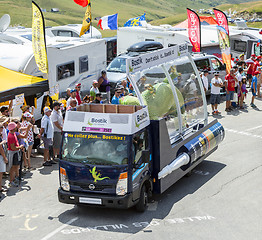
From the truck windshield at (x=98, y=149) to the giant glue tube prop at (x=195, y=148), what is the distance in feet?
4.43

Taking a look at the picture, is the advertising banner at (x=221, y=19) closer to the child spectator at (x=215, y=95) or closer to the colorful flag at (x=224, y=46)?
the colorful flag at (x=224, y=46)

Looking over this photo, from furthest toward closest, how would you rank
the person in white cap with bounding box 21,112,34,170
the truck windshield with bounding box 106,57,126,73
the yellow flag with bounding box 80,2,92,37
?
the yellow flag with bounding box 80,2,92,37
the truck windshield with bounding box 106,57,126,73
the person in white cap with bounding box 21,112,34,170

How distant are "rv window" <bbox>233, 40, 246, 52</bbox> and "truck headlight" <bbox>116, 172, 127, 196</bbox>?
20987 millimetres

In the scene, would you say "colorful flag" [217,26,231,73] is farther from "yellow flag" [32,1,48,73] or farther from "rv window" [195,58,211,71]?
"yellow flag" [32,1,48,73]

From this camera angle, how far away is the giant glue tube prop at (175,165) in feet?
34.6

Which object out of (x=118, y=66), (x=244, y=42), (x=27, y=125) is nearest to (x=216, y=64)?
(x=118, y=66)

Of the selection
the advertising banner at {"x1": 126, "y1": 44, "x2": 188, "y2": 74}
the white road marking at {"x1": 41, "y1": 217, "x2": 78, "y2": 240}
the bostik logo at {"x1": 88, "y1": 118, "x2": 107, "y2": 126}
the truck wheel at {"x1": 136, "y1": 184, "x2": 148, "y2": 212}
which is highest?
the advertising banner at {"x1": 126, "y1": 44, "x2": 188, "y2": 74}

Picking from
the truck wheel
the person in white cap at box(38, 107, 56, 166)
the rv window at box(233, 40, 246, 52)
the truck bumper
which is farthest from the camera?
the rv window at box(233, 40, 246, 52)

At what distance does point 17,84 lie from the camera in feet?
47.9

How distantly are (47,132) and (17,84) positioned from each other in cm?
217

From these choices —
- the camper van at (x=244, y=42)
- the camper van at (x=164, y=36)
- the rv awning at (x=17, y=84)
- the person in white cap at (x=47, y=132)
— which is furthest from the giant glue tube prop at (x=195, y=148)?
the camper van at (x=244, y=42)

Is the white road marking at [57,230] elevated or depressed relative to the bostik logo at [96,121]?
depressed

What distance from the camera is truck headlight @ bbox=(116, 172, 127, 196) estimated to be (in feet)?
31.1

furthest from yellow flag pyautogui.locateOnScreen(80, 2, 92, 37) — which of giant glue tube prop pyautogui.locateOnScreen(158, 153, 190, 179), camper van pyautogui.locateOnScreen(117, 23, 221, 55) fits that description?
giant glue tube prop pyautogui.locateOnScreen(158, 153, 190, 179)
